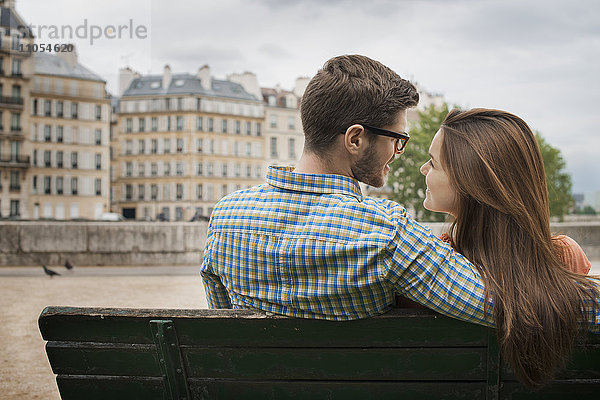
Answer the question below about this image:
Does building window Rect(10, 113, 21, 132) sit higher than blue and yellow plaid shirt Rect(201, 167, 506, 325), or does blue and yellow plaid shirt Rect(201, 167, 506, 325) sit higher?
building window Rect(10, 113, 21, 132)

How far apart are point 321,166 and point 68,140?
251 feet

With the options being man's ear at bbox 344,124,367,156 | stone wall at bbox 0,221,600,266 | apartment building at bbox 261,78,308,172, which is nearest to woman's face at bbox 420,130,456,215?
man's ear at bbox 344,124,367,156

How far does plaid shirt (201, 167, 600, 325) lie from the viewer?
189 cm

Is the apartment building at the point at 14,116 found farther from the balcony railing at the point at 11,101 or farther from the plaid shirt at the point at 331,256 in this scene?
the plaid shirt at the point at 331,256

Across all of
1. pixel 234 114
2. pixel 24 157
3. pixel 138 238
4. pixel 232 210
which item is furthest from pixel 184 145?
pixel 232 210

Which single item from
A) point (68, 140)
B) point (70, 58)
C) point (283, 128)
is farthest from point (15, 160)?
point (283, 128)

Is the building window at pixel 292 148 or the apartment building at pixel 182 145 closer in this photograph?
the apartment building at pixel 182 145

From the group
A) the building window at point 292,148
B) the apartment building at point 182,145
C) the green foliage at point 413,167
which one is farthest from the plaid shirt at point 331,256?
the building window at point 292,148

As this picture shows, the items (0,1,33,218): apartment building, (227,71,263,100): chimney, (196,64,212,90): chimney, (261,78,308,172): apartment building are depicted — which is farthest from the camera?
(227,71,263,100): chimney

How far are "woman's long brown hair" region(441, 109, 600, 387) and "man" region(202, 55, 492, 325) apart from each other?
0.12m

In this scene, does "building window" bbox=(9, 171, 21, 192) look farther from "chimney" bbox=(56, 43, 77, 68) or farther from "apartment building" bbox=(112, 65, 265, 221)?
"apartment building" bbox=(112, 65, 265, 221)

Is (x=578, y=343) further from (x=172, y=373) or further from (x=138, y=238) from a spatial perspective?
(x=138, y=238)

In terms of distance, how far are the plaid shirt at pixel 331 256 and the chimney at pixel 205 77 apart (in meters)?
84.7

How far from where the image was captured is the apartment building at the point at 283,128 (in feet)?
282
